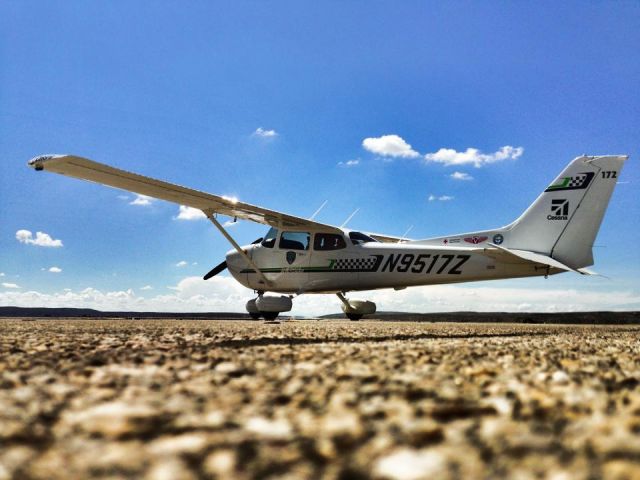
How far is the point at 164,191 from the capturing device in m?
9.92

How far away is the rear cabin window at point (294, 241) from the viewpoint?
42.6 feet

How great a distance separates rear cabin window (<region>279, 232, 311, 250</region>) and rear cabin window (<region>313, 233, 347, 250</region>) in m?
0.30

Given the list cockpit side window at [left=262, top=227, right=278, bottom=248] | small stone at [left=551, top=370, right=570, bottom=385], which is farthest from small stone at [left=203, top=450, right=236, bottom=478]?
cockpit side window at [left=262, top=227, right=278, bottom=248]

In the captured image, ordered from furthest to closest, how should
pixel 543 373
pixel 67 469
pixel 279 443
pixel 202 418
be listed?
pixel 543 373
pixel 202 418
pixel 279 443
pixel 67 469

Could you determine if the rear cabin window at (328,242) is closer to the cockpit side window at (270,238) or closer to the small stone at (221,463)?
the cockpit side window at (270,238)

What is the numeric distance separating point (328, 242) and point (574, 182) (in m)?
6.10

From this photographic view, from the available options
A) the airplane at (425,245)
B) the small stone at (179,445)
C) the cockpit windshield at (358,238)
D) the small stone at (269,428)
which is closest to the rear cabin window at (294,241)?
the airplane at (425,245)

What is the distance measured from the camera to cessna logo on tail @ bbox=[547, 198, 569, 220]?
1065cm

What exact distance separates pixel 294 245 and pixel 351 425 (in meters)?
11.7

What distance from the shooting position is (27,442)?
53.9 inches

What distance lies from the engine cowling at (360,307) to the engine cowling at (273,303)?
10.6ft

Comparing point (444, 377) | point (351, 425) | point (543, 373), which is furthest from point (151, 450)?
point (543, 373)

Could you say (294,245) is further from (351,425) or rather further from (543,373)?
(351,425)

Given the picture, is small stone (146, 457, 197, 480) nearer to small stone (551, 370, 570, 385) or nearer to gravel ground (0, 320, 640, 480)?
gravel ground (0, 320, 640, 480)
